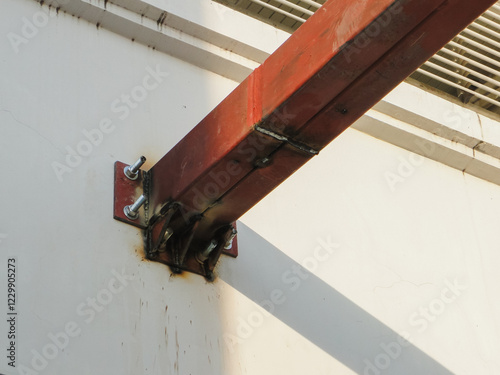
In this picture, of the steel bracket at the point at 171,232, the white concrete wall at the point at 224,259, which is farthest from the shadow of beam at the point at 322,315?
the steel bracket at the point at 171,232

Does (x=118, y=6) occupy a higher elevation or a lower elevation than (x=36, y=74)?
higher

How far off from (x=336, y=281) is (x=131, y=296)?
1071mm

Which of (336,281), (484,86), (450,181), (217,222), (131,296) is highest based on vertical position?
(484,86)

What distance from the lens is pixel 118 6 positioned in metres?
4.25

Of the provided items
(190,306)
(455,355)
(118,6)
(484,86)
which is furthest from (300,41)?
(484,86)

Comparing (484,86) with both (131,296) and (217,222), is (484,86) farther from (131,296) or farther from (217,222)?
(131,296)

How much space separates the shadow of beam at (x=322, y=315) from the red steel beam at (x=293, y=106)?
25 centimetres

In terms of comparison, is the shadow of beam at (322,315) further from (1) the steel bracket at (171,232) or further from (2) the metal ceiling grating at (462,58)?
(2) the metal ceiling grating at (462,58)

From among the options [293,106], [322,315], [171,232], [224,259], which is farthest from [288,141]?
[322,315]

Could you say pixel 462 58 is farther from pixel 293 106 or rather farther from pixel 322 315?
pixel 293 106

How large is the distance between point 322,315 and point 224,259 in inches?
19.8

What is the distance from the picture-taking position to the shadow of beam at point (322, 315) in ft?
12.5

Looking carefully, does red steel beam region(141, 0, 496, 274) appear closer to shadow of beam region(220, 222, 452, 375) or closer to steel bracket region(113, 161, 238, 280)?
steel bracket region(113, 161, 238, 280)

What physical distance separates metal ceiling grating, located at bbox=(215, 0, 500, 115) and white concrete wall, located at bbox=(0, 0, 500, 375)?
1.08 ft
